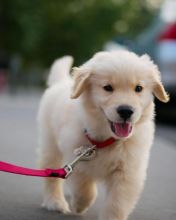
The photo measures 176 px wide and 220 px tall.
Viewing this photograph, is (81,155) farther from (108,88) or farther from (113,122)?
(108,88)

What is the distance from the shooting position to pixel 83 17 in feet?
172

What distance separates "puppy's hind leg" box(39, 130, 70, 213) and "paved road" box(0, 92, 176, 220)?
0.14 meters

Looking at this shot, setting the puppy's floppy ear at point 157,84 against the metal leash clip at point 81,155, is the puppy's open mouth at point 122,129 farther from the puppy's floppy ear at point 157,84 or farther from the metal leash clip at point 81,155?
the puppy's floppy ear at point 157,84

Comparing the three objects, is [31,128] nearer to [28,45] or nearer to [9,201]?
[9,201]

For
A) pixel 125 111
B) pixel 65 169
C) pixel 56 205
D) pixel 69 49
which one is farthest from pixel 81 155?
pixel 69 49

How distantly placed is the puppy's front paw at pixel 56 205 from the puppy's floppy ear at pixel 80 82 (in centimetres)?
140

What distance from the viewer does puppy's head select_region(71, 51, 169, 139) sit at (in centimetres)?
559

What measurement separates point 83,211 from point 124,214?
0.96 m

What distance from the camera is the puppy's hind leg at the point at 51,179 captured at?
702cm

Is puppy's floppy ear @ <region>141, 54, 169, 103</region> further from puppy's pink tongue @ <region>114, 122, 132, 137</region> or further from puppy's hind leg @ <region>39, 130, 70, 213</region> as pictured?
puppy's hind leg @ <region>39, 130, 70, 213</region>

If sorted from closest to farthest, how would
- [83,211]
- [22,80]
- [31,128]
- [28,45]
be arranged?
[83,211] → [31,128] → [28,45] → [22,80]

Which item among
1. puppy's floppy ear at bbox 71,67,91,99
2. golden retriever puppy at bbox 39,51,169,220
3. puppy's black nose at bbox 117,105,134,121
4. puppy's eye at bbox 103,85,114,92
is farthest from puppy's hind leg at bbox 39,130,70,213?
puppy's black nose at bbox 117,105,134,121

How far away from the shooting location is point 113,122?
571cm

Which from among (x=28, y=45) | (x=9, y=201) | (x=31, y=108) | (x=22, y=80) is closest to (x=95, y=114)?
(x=9, y=201)
